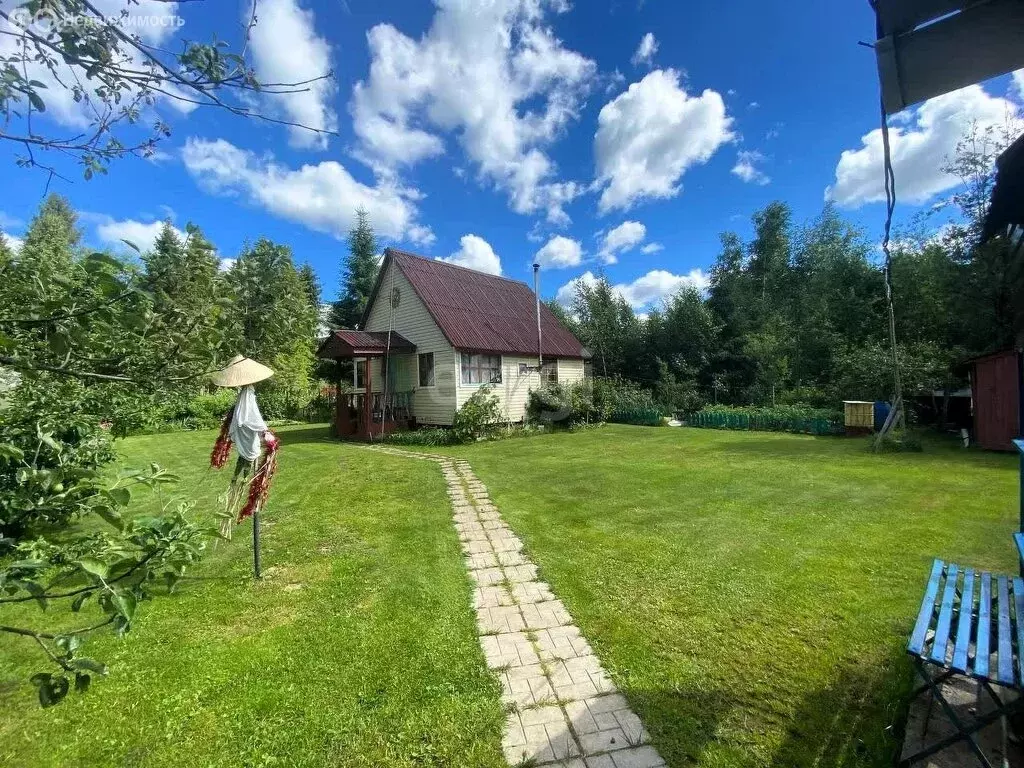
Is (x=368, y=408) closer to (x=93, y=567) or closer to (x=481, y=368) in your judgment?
(x=481, y=368)

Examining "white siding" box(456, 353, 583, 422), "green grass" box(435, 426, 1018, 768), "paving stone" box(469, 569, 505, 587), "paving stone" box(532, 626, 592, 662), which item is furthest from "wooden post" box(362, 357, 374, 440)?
"paving stone" box(532, 626, 592, 662)

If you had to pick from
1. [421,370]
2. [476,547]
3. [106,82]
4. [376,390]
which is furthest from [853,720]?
[376,390]

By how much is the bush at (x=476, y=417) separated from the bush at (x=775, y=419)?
8.82 metres

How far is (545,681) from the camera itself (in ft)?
9.58

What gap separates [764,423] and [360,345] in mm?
14480

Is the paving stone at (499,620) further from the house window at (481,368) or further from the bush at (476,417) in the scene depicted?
the house window at (481,368)

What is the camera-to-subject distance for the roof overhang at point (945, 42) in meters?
1.94

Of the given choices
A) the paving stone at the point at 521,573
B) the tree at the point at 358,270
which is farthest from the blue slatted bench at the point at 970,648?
the tree at the point at 358,270

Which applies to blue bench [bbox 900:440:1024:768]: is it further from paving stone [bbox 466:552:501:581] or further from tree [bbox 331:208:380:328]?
tree [bbox 331:208:380:328]

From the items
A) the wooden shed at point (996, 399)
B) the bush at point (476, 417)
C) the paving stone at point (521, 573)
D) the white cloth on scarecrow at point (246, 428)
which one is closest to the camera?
the paving stone at point (521, 573)

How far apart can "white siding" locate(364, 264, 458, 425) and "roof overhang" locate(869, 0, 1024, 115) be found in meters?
13.2

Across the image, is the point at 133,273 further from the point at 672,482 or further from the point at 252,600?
the point at 672,482

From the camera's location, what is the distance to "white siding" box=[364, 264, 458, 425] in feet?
49.7

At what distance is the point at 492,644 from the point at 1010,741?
9.20 ft
